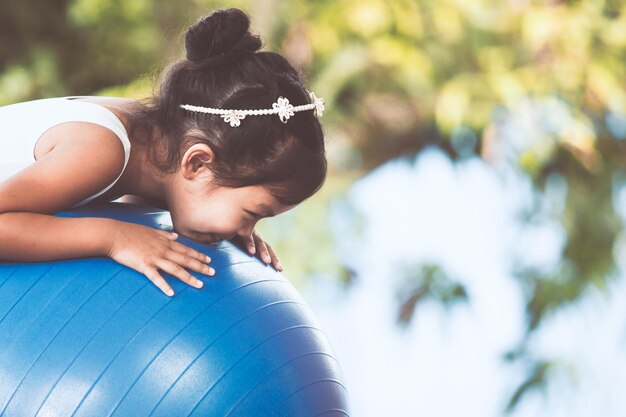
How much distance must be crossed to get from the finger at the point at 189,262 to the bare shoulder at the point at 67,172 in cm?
22

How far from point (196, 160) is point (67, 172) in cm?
26

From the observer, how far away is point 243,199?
176cm

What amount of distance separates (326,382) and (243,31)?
0.72m

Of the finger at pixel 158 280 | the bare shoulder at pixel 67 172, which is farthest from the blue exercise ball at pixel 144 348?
the bare shoulder at pixel 67 172

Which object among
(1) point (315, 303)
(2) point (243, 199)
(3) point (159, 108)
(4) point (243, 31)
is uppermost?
(1) point (315, 303)

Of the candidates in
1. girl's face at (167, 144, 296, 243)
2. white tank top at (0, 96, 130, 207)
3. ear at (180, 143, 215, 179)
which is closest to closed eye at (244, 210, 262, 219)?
girl's face at (167, 144, 296, 243)

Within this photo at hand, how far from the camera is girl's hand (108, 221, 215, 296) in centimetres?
155

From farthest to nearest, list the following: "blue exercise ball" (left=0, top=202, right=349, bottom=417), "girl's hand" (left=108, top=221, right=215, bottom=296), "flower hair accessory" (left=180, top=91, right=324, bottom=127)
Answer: "flower hair accessory" (left=180, top=91, right=324, bottom=127) < "girl's hand" (left=108, top=221, right=215, bottom=296) < "blue exercise ball" (left=0, top=202, right=349, bottom=417)

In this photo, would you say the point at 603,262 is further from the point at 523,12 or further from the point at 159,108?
the point at 159,108

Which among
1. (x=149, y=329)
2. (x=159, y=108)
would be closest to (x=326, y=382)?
(x=149, y=329)

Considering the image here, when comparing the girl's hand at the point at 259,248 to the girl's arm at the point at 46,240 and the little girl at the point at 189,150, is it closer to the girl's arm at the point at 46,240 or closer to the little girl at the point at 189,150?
the little girl at the point at 189,150

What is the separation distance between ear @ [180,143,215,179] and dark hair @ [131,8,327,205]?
1cm

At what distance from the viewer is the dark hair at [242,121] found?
1758mm

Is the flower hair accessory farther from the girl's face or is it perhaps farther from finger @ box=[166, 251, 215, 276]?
finger @ box=[166, 251, 215, 276]
